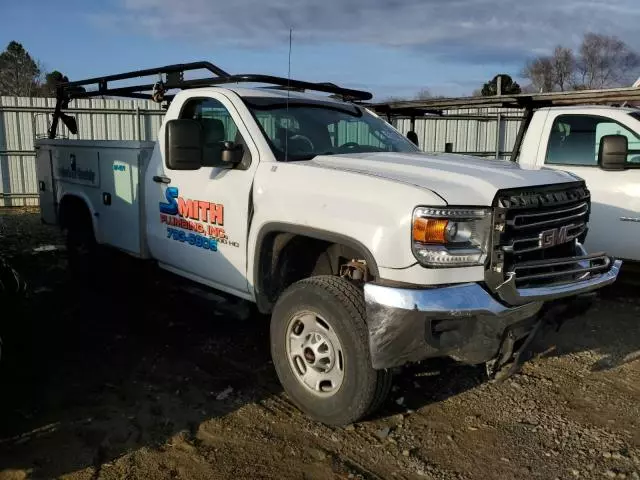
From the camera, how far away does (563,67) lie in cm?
4050

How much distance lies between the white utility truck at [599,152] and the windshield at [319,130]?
1502 millimetres

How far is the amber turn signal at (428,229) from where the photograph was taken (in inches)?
125

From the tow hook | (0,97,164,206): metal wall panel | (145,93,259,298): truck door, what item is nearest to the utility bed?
(145,93,259,298): truck door

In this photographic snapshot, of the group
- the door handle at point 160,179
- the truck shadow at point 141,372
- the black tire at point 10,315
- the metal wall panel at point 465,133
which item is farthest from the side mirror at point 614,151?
the metal wall panel at point 465,133

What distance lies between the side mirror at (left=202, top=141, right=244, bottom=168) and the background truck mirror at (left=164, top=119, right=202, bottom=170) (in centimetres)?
16

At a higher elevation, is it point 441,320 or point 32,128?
point 32,128

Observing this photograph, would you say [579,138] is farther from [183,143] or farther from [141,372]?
[141,372]

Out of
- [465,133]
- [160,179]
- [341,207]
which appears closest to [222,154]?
[160,179]

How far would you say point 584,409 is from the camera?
13.1 ft

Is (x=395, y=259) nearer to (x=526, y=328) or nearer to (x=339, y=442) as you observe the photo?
(x=526, y=328)

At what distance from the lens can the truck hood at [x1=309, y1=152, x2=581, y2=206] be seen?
10.8 feet

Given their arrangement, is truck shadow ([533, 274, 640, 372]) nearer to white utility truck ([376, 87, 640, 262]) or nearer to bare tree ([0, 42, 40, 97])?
white utility truck ([376, 87, 640, 262])

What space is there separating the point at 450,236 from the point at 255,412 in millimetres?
1706

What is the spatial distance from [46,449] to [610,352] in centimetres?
427
